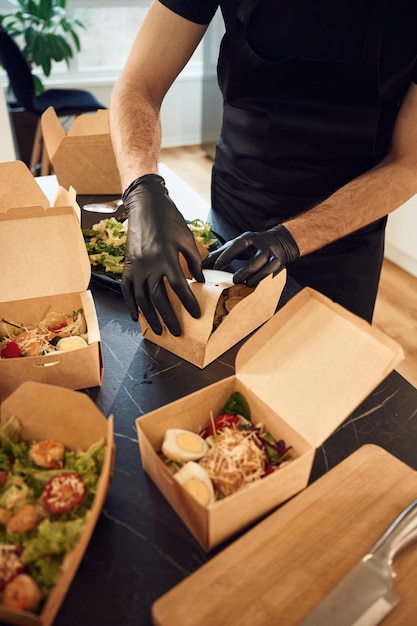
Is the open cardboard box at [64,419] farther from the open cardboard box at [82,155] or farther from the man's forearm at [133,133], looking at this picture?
the open cardboard box at [82,155]

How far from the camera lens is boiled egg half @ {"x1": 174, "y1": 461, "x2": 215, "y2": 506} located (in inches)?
28.4

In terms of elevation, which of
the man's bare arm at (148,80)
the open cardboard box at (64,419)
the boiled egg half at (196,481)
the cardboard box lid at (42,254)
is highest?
the man's bare arm at (148,80)

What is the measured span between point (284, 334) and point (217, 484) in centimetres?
27

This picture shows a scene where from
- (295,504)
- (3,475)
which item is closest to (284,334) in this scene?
(295,504)

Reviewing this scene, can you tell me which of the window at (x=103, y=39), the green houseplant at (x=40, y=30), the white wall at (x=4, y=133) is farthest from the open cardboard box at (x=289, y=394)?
the window at (x=103, y=39)

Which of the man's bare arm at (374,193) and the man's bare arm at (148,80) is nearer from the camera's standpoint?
the man's bare arm at (374,193)

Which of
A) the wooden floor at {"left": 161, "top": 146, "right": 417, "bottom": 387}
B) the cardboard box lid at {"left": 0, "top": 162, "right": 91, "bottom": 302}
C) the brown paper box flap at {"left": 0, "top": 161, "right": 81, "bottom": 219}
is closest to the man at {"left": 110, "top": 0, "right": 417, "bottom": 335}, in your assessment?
the cardboard box lid at {"left": 0, "top": 162, "right": 91, "bottom": 302}

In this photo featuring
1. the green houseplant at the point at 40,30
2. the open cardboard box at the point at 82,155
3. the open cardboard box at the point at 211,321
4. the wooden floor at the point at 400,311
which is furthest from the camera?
the green houseplant at the point at 40,30

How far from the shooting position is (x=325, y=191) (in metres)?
1.43

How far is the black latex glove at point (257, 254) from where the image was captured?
3.34ft

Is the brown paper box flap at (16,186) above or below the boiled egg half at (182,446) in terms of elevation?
above

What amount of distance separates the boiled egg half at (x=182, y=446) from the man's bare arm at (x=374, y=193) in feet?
1.85

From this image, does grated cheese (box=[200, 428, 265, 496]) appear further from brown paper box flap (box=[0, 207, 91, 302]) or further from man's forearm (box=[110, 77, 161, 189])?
man's forearm (box=[110, 77, 161, 189])

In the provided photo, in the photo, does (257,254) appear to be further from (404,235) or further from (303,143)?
(404,235)
